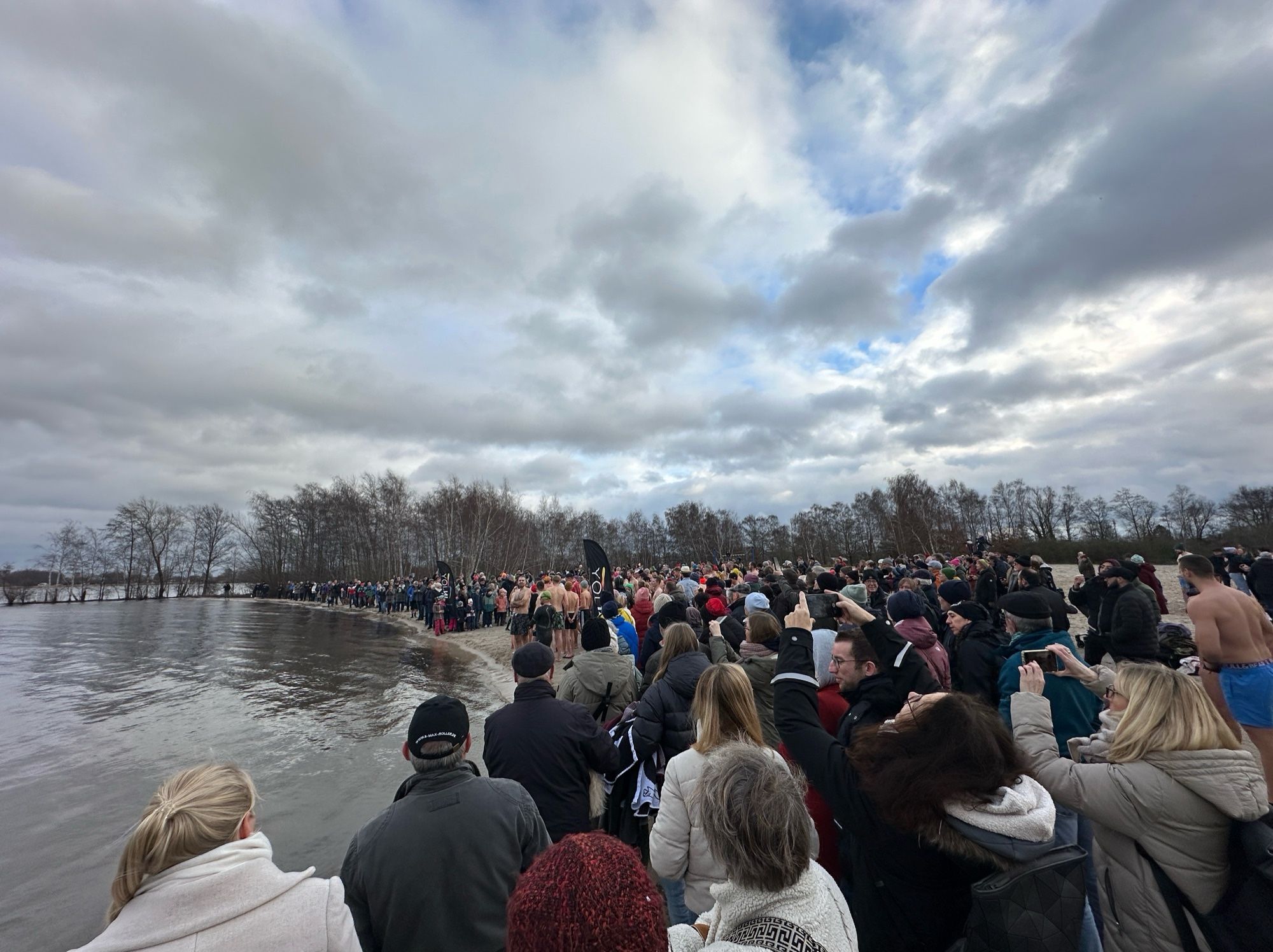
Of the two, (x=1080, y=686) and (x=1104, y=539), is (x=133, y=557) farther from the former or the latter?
(x=1104, y=539)

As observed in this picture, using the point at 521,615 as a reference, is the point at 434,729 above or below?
above

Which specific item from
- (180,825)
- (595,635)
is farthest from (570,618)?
(180,825)

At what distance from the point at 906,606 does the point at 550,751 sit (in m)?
3.07

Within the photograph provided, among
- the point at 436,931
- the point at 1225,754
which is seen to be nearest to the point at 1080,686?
the point at 1225,754

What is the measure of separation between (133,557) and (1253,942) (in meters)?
94.0

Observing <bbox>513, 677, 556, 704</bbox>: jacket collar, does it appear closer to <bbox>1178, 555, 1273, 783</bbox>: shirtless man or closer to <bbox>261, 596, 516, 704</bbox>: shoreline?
<bbox>1178, 555, 1273, 783</bbox>: shirtless man

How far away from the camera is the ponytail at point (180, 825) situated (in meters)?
1.47

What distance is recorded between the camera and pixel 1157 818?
211 centimetres

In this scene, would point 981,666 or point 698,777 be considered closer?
point 698,777

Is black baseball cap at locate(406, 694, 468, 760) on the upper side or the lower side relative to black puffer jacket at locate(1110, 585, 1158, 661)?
upper

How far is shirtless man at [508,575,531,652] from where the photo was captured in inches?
532

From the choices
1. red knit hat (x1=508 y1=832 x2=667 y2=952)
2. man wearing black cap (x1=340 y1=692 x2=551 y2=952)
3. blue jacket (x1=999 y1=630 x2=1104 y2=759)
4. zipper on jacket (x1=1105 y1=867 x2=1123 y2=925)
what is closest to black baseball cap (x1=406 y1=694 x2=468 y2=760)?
man wearing black cap (x1=340 y1=692 x2=551 y2=952)

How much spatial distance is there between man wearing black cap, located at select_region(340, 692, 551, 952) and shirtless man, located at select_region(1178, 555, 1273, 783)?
5104 mm

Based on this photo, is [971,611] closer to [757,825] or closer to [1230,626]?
[1230,626]
